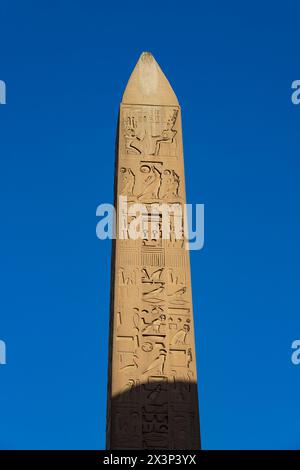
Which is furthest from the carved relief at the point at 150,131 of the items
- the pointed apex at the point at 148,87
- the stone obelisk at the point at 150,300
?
the pointed apex at the point at 148,87

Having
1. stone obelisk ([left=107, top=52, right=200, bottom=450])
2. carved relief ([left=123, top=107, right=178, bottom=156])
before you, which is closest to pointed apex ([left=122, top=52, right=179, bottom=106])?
stone obelisk ([left=107, top=52, right=200, bottom=450])

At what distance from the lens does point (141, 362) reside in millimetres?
10508

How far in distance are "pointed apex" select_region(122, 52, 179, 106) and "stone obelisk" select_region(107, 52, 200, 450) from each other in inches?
1.7

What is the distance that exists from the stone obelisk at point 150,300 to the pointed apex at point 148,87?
4 cm

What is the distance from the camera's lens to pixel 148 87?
12828 mm

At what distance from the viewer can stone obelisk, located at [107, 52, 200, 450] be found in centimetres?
1020

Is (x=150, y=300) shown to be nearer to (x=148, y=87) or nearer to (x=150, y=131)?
(x=150, y=131)

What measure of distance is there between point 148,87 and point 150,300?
3.44 m

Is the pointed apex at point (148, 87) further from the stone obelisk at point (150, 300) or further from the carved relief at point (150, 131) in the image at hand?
the carved relief at point (150, 131)

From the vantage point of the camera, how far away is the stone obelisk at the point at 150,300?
10.2 meters

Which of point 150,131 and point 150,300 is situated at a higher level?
point 150,131

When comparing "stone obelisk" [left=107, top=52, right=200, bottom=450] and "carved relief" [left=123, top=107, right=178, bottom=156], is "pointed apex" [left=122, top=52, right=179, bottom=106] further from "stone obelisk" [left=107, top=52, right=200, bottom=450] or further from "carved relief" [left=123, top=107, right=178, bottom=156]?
"carved relief" [left=123, top=107, right=178, bottom=156]

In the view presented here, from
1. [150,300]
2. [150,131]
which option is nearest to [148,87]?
[150,131]

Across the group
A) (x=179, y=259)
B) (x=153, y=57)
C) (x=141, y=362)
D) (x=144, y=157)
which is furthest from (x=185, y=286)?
(x=153, y=57)
